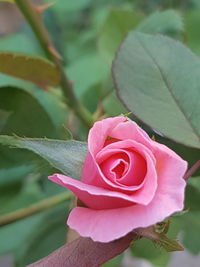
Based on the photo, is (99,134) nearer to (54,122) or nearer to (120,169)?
(120,169)

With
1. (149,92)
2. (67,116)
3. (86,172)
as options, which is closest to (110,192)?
(86,172)

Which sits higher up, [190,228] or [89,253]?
[89,253]

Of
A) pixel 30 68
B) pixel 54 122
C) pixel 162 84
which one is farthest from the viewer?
pixel 54 122

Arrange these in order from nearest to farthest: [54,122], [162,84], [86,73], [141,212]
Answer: [141,212]
[162,84]
[54,122]
[86,73]

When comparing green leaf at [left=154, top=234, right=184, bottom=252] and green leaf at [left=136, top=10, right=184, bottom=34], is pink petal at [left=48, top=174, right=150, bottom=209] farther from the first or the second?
green leaf at [left=136, top=10, right=184, bottom=34]

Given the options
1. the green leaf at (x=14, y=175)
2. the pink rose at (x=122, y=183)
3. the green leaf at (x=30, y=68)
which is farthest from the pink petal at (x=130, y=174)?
the green leaf at (x=14, y=175)

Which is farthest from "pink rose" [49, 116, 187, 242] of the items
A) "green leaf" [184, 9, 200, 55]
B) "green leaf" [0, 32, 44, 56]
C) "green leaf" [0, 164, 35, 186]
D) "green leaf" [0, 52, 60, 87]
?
"green leaf" [0, 32, 44, 56]

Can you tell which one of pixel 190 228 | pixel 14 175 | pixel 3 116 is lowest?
pixel 190 228

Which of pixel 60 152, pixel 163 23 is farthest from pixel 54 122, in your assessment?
pixel 60 152
